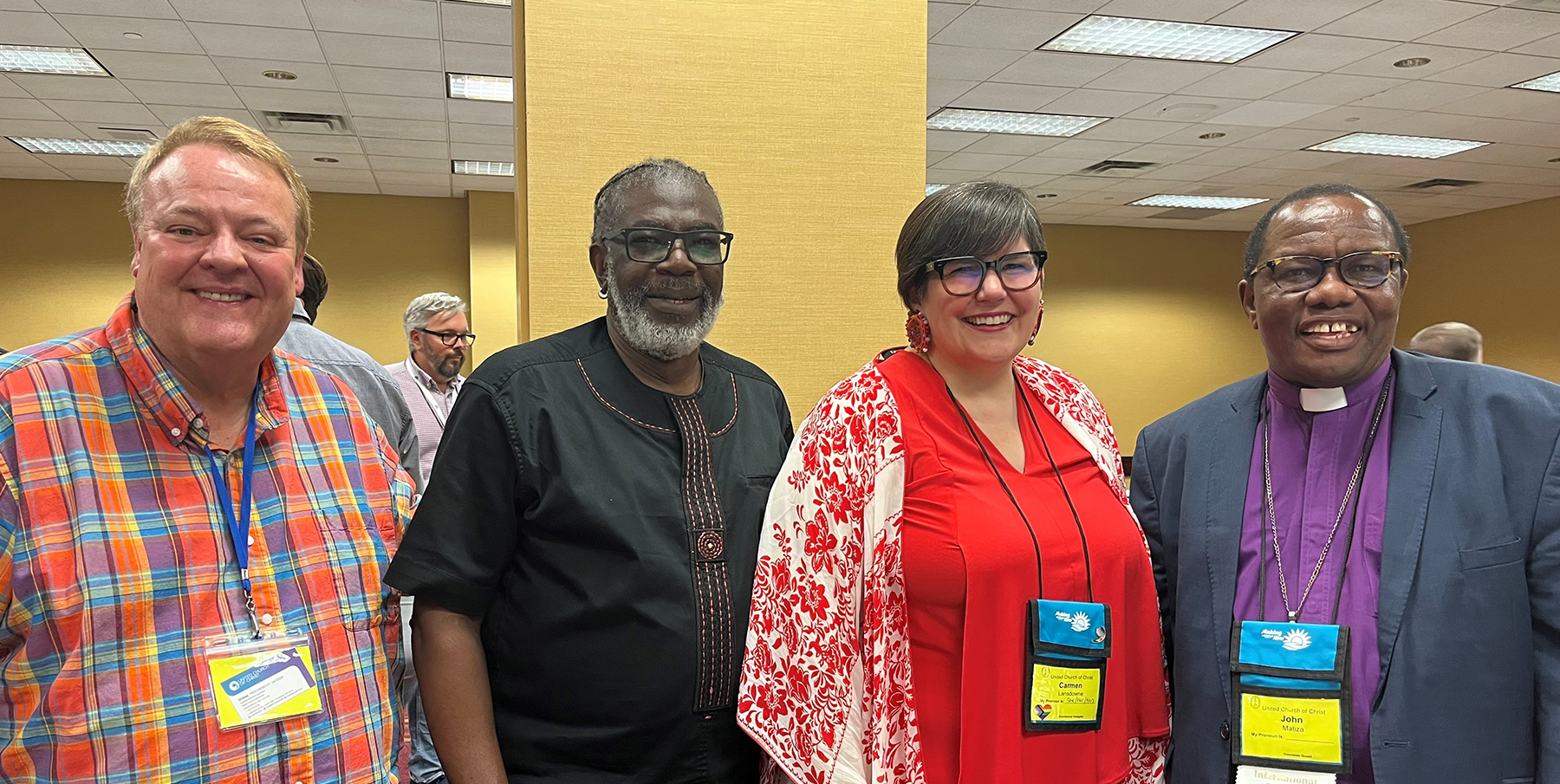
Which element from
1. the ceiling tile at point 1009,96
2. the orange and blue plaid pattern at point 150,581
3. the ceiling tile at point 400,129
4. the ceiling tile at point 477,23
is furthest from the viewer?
the ceiling tile at point 400,129

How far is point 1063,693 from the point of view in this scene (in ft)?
5.31

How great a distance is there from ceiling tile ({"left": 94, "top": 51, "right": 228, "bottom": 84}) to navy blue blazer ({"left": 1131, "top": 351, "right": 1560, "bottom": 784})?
7.62m

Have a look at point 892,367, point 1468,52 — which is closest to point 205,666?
point 892,367

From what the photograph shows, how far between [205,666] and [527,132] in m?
1.50

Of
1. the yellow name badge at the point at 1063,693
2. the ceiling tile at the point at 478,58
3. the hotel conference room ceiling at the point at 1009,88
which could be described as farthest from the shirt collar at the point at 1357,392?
the ceiling tile at the point at 478,58

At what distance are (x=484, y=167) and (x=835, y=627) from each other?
10069 mm

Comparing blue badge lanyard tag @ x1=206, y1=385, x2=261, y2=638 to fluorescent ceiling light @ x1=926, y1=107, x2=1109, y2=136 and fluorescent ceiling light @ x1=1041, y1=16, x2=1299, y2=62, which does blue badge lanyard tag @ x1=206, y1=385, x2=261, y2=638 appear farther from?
fluorescent ceiling light @ x1=926, y1=107, x2=1109, y2=136

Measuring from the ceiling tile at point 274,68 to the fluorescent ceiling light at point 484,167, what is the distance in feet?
8.71

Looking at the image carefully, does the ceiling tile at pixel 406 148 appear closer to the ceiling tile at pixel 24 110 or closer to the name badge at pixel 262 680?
the ceiling tile at pixel 24 110

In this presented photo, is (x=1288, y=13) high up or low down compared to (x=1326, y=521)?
up

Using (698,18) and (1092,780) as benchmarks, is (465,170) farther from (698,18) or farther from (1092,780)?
(1092,780)

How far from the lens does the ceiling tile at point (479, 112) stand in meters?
8.24

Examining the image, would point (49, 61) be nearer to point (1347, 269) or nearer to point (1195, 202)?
point (1347, 269)

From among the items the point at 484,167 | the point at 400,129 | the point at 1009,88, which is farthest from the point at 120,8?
the point at 1009,88
